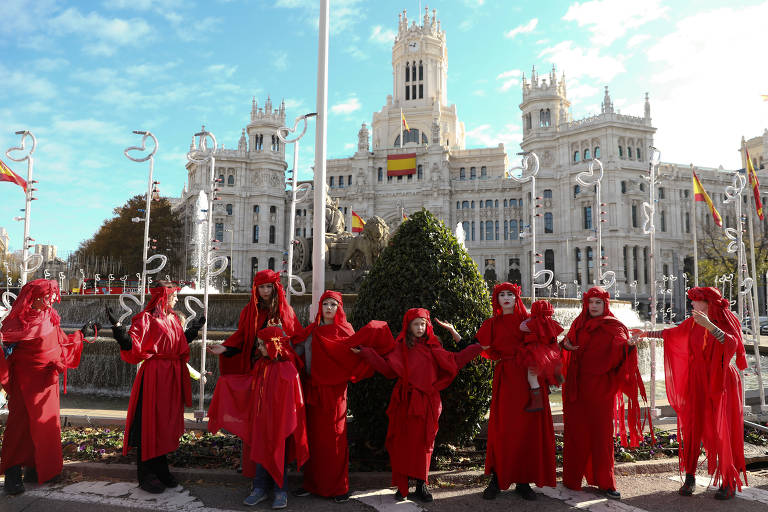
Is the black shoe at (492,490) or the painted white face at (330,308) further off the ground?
the painted white face at (330,308)

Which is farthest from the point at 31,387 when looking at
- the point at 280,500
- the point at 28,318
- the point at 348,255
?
the point at 348,255

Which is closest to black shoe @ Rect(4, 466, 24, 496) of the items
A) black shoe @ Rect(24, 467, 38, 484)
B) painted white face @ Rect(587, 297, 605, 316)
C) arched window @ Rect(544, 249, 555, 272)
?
black shoe @ Rect(24, 467, 38, 484)

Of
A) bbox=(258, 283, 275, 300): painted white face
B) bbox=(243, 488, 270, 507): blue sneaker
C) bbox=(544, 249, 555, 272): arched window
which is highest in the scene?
bbox=(544, 249, 555, 272): arched window

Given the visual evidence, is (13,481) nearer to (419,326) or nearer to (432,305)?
(419,326)

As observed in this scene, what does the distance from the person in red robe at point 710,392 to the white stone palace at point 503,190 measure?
41380 mm

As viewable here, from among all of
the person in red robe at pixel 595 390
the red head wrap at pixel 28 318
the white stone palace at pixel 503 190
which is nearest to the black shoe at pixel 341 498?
the person in red robe at pixel 595 390

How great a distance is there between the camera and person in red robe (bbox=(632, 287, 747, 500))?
4277mm

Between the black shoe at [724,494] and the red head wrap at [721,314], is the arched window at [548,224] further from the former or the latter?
the black shoe at [724,494]

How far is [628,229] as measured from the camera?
156 feet

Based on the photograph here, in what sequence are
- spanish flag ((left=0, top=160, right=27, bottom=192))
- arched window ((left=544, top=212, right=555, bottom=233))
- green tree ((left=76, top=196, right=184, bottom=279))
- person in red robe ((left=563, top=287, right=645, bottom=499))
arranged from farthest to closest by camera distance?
1. arched window ((left=544, top=212, right=555, bottom=233))
2. green tree ((left=76, top=196, right=184, bottom=279))
3. spanish flag ((left=0, top=160, right=27, bottom=192))
4. person in red robe ((left=563, top=287, right=645, bottom=499))

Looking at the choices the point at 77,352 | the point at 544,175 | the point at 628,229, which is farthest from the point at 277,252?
the point at 77,352

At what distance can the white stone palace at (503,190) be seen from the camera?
4838cm

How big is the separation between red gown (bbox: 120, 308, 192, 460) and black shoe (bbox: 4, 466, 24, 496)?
2.88 ft

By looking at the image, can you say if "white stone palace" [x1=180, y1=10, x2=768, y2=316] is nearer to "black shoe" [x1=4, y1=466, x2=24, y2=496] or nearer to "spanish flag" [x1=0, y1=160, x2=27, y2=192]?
"spanish flag" [x1=0, y1=160, x2=27, y2=192]
